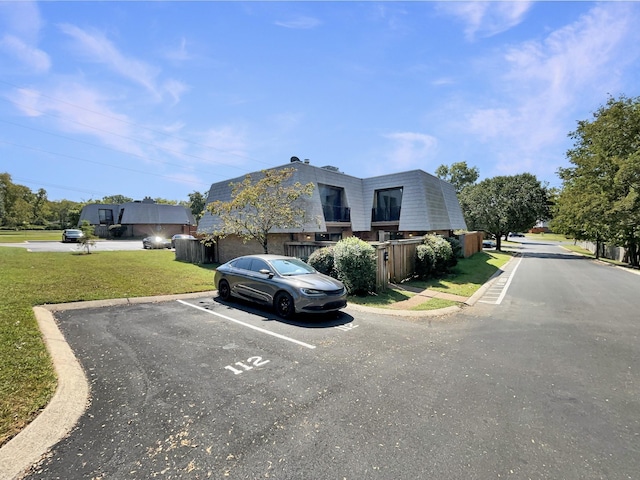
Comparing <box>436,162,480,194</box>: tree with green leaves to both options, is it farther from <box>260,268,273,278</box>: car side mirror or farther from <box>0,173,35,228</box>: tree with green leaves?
<box>0,173,35,228</box>: tree with green leaves

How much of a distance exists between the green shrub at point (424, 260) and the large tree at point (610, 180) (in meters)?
17.3

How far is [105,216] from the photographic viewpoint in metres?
50.2

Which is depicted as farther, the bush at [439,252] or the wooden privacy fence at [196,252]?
the wooden privacy fence at [196,252]

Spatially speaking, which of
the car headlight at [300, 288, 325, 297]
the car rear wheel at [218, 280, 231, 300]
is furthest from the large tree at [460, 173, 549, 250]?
the car rear wheel at [218, 280, 231, 300]

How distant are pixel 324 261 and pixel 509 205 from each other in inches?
1238

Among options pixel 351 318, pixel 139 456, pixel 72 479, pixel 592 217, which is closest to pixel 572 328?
pixel 351 318

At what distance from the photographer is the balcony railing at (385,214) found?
22.0m

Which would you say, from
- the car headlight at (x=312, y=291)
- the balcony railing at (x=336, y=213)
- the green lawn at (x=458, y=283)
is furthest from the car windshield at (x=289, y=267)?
the balcony railing at (x=336, y=213)

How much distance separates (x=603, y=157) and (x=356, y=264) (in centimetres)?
2735

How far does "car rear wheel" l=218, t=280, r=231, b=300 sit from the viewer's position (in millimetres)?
9055

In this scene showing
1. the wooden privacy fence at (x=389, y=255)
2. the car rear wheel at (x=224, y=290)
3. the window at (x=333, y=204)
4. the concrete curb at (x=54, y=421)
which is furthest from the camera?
the window at (x=333, y=204)

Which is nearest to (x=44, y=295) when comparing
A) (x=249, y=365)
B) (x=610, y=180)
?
(x=249, y=365)

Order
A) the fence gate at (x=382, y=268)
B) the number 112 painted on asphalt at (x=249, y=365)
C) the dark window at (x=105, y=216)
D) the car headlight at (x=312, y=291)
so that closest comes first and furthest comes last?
the number 112 painted on asphalt at (x=249, y=365) → the car headlight at (x=312, y=291) → the fence gate at (x=382, y=268) → the dark window at (x=105, y=216)

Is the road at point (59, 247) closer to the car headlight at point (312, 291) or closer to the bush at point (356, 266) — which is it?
the bush at point (356, 266)
